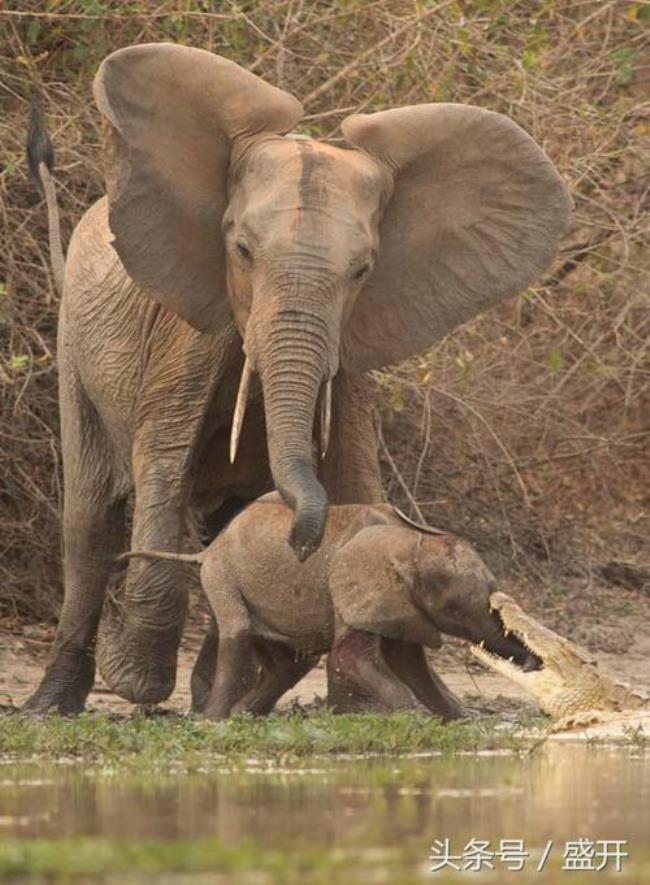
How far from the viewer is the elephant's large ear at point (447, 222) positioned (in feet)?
29.6

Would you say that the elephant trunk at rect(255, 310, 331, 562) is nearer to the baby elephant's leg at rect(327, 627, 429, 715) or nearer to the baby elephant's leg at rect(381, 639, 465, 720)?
the baby elephant's leg at rect(327, 627, 429, 715)

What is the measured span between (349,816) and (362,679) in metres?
2.40

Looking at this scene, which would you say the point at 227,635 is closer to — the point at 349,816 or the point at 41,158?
the point at 41,158

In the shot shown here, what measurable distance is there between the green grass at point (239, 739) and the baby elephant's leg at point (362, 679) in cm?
34

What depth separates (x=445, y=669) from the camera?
36.5 feet

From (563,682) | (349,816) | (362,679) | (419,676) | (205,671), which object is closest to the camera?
(349,816)

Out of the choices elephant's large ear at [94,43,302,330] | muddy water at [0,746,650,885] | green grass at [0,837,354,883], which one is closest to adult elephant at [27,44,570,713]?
elephant's large ear at [94,43,302,330]

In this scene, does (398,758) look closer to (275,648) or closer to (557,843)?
(275,648)

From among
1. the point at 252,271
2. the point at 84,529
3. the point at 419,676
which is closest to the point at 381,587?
the point at 419,676

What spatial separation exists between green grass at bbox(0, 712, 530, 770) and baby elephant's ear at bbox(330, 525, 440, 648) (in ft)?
1.63

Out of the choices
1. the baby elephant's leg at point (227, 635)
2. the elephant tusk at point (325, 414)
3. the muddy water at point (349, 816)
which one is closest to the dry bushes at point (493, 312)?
the baby elephant's leg at point (227, 635)

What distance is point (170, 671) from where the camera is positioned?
371 inches

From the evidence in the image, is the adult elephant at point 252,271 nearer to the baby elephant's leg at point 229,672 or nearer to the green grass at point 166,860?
the baby elephant's leg at point 229,672

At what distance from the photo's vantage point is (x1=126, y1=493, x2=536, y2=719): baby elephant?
332 inches
